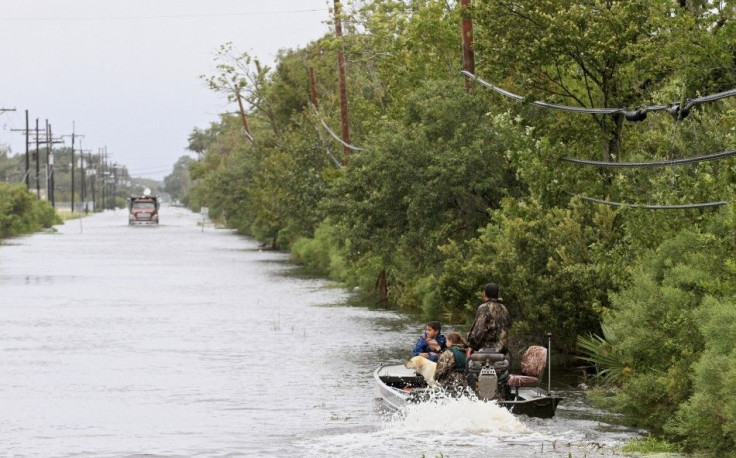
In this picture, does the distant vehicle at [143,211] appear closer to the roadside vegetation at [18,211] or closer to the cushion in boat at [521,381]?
the roadside vegetation at [18,211]

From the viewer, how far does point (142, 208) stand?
145500 millimetres

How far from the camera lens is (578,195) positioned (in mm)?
25016

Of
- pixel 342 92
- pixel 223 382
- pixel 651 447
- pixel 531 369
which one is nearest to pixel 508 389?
pixel 531 369

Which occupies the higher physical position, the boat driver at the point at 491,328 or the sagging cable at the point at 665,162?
the sagging cable at the point at 665,162

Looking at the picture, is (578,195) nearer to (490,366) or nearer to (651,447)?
(490,366)

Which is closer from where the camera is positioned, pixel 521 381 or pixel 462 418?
pixel 462 418

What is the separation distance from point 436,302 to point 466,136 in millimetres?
5577

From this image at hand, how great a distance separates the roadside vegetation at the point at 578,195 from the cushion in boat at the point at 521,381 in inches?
50.1

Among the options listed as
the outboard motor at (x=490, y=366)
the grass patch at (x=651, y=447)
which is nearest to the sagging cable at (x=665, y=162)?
the outboard motor at (x=490, y=366)

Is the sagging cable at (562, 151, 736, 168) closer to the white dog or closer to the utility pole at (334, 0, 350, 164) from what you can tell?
the white dog

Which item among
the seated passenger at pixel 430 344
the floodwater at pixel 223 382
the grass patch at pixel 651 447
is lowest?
the floodwater at pixel 223 382

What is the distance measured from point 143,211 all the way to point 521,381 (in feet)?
411

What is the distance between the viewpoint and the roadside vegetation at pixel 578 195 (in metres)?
20.0

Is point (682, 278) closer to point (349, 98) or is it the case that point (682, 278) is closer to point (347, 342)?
point (347, 342)
